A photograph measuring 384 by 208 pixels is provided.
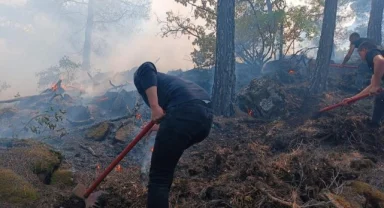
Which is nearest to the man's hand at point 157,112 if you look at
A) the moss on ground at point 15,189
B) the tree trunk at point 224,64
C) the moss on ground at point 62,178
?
the moss on ground at point 15,189

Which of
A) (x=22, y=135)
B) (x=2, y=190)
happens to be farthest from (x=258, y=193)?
(x=22, y=135)

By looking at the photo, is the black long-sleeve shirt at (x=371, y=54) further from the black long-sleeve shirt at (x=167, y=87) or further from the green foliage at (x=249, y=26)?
the green foliage at (x=249, y=26)

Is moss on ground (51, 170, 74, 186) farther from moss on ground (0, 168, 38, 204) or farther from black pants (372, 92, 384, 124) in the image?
black pants (372, 92, 384, 124)

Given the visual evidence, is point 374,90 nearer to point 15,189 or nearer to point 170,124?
point 170,124

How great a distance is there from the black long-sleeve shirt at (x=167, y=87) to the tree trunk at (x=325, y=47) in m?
8.32

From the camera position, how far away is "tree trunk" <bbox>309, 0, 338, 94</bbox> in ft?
34.6

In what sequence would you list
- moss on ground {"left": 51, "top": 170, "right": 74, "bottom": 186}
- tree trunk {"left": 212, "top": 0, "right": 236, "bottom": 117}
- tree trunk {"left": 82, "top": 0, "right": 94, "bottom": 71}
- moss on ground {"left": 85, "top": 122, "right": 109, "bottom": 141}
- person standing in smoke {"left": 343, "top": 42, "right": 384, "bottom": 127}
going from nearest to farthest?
moss on ground {"left": 51, "top": 170, "right": 74, "bottom": 186} → person standing in smoke {"left": 343, "top": 42, "right": 384, "bottom": 127} → moss on ground {"left": 85, "top": 122, "right": 109, "bottom": 141} → tree trunk {"left": 212, "top": 0, "right": 236, "bottom": 117} → tree trunk {"left": 82, "top": 0, "right": 94, "bottom": 71}

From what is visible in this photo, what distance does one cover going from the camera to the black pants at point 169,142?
10.0 ft

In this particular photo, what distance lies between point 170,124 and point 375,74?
454 centimetres

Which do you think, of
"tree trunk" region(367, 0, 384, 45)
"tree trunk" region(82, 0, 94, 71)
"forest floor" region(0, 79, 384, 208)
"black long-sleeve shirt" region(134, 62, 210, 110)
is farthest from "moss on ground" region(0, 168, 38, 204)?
"tree trunk" region(82, 0, 94, 71)

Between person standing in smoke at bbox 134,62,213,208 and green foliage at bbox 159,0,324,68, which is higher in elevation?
green foliage at bbox 159,0,324,68

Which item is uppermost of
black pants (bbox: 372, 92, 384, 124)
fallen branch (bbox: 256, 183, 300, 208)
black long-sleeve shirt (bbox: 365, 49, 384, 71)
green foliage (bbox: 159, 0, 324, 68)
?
green foliage (bbox: 159, 0, 324, 68)

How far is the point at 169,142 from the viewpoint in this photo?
10.1 feet

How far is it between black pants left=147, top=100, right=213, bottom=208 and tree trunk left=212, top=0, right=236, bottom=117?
6.35 metres
